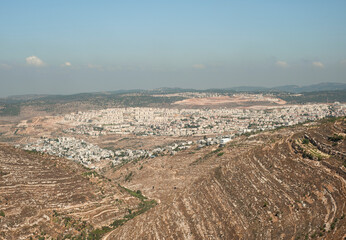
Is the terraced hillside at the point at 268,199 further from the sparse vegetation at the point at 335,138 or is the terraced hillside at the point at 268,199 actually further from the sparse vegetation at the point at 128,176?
the sparse vegetation at the point at 128,176

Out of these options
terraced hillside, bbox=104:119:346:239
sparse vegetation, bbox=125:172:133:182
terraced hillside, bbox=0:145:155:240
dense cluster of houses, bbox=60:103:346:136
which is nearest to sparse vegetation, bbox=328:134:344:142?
terraced hillside, bbox=104:119:346:239

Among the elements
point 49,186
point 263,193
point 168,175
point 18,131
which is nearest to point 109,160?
point 168,175

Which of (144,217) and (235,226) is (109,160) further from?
(235,226)

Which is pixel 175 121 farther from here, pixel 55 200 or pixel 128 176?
pixel 55 200

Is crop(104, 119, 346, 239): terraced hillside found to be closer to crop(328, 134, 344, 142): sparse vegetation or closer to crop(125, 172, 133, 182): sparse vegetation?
crop(328, 134, 344, 142): sparse vegetation

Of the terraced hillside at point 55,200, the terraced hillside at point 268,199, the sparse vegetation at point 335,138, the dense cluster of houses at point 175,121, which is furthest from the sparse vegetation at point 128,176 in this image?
the dense cluster of houses at point 175,121
